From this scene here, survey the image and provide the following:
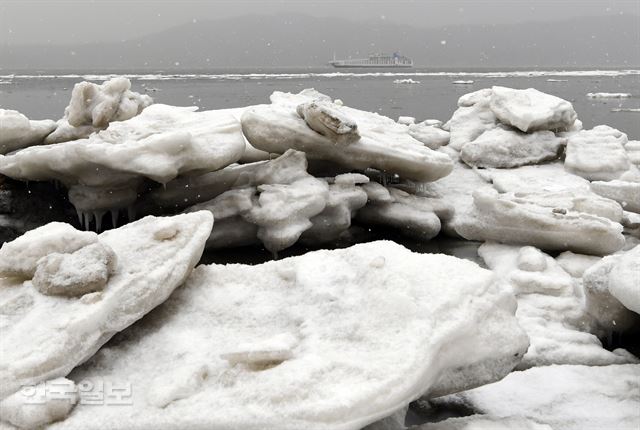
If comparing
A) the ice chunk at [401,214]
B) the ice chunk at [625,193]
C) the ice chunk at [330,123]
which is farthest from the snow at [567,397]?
the ice chunk at [625,193]

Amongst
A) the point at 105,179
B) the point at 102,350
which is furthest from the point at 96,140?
the point at 102,350

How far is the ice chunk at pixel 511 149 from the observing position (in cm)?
868

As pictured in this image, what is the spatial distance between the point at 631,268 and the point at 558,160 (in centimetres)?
583

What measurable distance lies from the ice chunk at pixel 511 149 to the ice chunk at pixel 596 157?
28cm

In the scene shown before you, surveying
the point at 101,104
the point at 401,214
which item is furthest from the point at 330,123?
the point at 101,104

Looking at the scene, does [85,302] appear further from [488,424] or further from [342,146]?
[342,146]

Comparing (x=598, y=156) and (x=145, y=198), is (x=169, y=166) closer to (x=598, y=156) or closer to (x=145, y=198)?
(x=145, y=198)

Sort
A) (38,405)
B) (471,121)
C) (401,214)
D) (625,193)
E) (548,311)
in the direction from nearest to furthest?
(38,405) < (548,311) < (401,214) < (625,193) < (471,121)

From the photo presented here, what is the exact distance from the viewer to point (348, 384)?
2.41 meters

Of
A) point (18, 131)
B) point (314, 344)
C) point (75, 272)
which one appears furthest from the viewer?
point (18, 131)

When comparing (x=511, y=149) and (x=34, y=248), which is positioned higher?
(x=34, y=248)

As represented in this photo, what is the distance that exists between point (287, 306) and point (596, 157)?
21.4 ft

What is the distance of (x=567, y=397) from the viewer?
3207mm

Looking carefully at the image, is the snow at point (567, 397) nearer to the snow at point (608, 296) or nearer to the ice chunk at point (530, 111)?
the snow at point (608, 296)
